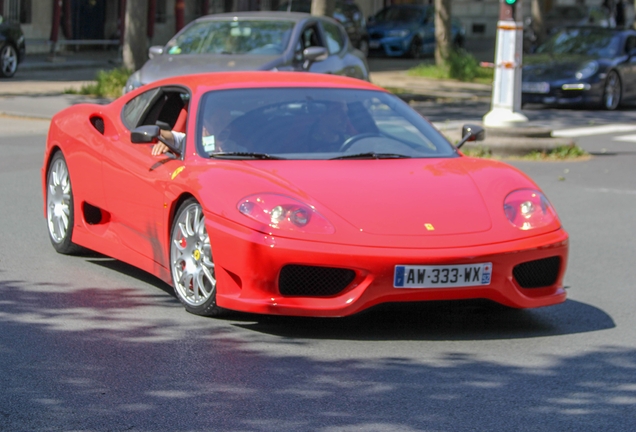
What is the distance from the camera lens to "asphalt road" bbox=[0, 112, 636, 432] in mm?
4773

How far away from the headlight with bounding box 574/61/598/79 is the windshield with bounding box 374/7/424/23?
18403 millimetres

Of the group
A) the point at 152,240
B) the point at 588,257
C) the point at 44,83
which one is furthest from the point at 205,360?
the point at 44,83

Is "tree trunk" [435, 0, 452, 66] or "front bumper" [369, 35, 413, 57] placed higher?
"tree trunk" [435, 0, 452, 66]

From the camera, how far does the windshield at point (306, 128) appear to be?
6.91 metres

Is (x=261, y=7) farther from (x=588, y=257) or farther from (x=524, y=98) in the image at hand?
(x=588, y=257)

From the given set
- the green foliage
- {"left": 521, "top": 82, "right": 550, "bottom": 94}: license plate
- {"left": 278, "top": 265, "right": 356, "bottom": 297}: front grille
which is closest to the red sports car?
{"left": 278, "top": 265, "right": 356, "bottom": 297}: front grille

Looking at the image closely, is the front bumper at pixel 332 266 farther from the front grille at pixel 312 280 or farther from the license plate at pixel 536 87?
the license plate at pixel 536 87

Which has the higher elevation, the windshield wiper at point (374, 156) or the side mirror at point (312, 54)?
the side mirror at point (312, 54)

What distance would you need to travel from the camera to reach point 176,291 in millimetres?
6637

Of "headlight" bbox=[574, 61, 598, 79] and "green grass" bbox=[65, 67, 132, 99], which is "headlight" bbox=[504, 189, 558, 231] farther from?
"headlight" bbox=[574, 61, 598, 79]

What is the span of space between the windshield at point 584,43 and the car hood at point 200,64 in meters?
8.49

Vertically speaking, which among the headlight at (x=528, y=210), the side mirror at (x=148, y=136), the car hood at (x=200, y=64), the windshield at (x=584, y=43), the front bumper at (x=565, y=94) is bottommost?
the front bumper at (x=565, y=94)

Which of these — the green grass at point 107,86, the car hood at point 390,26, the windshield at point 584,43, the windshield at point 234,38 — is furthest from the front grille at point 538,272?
the car hood at point 390,26

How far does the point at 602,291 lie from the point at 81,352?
11.2ft
